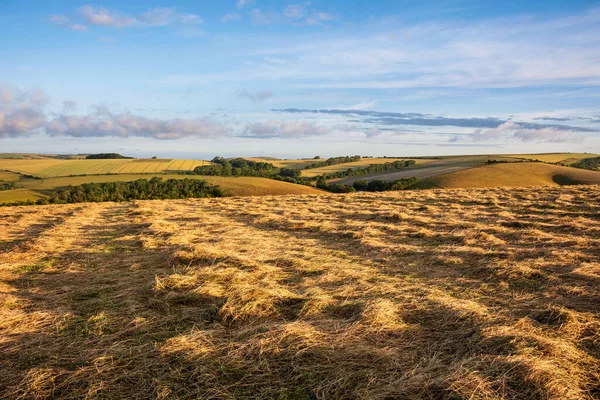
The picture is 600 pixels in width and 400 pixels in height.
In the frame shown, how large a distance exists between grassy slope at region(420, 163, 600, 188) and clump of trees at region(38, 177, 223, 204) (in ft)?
149

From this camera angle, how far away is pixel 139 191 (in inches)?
2621

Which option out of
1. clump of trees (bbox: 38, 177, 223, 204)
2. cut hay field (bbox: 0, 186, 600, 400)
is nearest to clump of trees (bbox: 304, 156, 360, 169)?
clump of trees (bbox: 38, 177, 223, 204)

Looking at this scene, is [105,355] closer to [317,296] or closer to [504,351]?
[317,296]

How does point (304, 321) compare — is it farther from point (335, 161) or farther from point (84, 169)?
point (335, 161)

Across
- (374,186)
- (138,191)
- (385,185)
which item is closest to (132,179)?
(138,191)

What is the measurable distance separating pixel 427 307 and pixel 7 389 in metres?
6.07

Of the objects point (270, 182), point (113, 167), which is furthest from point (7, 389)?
point (113, 167)

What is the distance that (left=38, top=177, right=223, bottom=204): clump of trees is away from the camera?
59647 mm

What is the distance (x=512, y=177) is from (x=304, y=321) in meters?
74.0

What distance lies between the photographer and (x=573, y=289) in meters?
6.97

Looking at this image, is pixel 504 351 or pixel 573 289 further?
pixel 573 289

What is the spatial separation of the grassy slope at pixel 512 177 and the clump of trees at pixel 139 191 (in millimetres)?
45415

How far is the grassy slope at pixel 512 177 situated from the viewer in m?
62.6

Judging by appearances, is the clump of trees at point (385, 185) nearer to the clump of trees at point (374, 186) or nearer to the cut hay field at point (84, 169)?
the clump of trees at point (374, 186)
